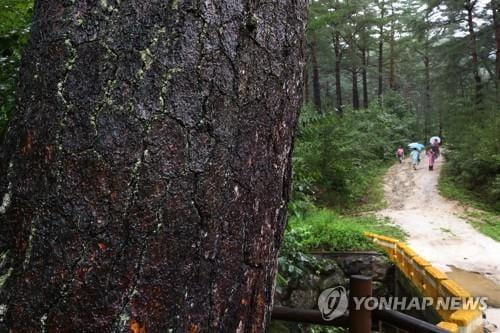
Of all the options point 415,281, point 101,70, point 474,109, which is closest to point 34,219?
point 101,70

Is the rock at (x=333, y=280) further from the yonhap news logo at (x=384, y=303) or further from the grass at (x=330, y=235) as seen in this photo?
the yonhap news logo at (x=384, y=303)

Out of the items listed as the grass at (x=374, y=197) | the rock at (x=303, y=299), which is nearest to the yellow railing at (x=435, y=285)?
the rock at (x=303, y=299)

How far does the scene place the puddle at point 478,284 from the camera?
5.60 metres

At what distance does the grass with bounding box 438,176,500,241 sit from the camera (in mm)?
9336

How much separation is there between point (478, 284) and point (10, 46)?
6.47 metres

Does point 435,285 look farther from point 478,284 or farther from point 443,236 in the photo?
point 443,236

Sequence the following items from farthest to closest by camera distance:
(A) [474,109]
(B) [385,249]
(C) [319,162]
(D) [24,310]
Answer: (A) [474,109], (C) [319,162], (B) [385,249], (D) [24,310]

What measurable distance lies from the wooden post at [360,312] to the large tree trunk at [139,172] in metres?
1.16

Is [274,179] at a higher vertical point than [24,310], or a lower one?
higher

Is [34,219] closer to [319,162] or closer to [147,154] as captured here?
[147,154]

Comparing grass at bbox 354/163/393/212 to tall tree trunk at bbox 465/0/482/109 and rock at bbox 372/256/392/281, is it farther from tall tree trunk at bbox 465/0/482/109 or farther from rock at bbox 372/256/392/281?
tall tree trunk at bbox 465/0/482/109

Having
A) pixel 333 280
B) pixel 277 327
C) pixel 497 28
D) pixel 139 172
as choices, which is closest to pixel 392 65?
pixel 497 28

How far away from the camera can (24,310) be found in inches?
24.2

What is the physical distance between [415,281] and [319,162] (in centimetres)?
619
